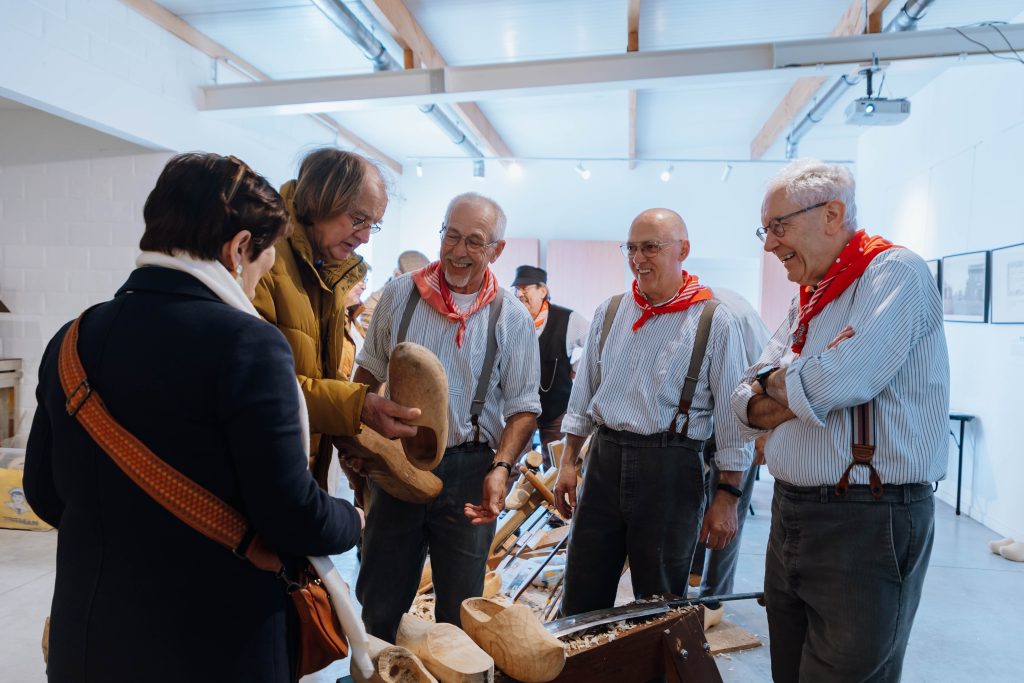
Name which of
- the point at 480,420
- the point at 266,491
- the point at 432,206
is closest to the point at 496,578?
the point at 480,420

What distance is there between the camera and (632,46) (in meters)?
4.95

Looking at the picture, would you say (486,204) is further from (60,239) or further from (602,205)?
(602,205)

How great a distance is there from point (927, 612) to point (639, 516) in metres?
2.33

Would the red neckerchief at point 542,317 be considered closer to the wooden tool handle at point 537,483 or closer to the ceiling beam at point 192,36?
the ceiling beam at point 192,36

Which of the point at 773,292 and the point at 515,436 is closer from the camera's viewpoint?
the point at 515,436

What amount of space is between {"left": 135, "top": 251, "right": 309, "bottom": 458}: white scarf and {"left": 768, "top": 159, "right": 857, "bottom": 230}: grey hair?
45.2 inches

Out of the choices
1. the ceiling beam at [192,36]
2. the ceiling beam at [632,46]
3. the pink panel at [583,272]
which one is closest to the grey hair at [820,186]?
the ceiling beam at [192,36]

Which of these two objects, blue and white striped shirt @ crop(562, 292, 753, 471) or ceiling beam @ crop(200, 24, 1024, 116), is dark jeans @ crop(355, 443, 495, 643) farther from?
ceiling beam @ crop(200, 24, 1024, 116)

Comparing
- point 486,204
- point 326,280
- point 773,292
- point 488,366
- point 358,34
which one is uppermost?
point 358,34

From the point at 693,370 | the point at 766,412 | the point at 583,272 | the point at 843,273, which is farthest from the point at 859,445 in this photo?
the point at 583,272

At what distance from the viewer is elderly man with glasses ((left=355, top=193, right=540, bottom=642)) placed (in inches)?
74.2

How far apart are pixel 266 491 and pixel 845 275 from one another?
1222mm

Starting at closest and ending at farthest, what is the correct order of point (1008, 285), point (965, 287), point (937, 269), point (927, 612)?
point (927, 612) → point (1008, 285) → point (965, 287) → point (937, 269)

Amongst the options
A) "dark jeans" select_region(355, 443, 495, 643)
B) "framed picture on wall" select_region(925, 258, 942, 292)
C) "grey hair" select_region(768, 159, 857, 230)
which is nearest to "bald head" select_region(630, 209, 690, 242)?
"grey hair" select_region(768, 159, 857, 230)
